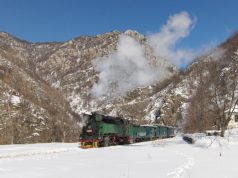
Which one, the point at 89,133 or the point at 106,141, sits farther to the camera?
the point at 106,141

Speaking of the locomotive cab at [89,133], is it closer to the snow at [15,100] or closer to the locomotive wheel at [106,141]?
the locomotive wheel at [106,141]

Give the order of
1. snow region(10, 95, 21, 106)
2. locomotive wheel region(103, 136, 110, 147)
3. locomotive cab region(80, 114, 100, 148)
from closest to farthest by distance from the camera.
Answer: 1. locomotive cab region(80, 114, 100, 148)
2. locomotive wheel region(103, 136, 110, 147)
3. snow region(10, 95, 21, 106)

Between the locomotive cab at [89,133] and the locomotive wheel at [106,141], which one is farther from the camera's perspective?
the locomotive wheel at [106,141]

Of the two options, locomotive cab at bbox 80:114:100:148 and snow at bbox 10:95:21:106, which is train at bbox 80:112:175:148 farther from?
snow at bbox 10:95:21:106

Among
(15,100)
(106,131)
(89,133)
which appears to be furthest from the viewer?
(15,100)

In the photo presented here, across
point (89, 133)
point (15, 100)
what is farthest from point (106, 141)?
point (15, 100)

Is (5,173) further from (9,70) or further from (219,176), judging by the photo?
(9,70)

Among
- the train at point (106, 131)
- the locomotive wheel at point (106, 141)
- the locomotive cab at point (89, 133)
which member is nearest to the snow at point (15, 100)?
the train at point (106, 131)

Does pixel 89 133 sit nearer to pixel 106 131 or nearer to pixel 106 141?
pixel 106 131

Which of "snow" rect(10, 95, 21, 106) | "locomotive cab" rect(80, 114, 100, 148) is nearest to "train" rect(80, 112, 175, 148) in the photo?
"locomotive cab" rect(80, 114, 100, 148)

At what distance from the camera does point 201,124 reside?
3280 inches

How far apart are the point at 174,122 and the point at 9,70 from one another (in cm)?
6228

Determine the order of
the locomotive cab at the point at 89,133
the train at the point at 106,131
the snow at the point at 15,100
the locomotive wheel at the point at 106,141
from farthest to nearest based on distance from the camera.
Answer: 1. the snow at the point at 15,100
2. the locomotive wheel at the point at 106,141
3. the train at the point at 106,131
4. the locomotive cab at the point at 89,133

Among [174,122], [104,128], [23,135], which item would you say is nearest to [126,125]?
[104,128]
